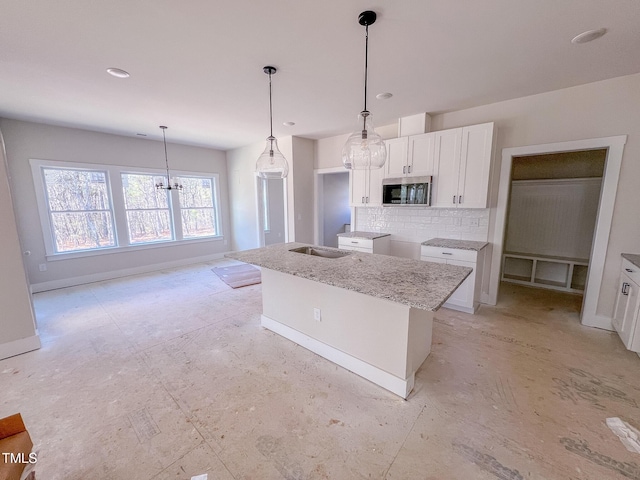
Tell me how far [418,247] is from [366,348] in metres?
2.38

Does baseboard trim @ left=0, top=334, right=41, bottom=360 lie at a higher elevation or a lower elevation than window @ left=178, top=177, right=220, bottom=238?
lower

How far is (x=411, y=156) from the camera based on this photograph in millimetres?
3639

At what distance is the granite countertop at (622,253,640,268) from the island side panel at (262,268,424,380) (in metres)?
2.11

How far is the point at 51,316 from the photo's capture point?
333 centimetres

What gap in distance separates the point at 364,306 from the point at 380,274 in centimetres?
31

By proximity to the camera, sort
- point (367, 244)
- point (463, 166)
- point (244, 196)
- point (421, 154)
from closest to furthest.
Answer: point (463, 166), point (421, 154), point (367, 244), point (244, 196)

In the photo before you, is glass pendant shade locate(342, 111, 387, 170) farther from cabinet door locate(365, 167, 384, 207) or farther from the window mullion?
the window mullion

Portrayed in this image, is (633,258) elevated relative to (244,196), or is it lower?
lower

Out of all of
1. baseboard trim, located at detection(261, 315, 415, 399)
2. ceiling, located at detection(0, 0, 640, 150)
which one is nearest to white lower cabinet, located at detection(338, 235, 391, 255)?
baseboard trim, located at detection(261, 315, 415, 399)

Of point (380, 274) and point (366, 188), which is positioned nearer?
point (380, 274)

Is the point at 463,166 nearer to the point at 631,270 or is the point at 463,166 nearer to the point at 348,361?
the point at 631,270

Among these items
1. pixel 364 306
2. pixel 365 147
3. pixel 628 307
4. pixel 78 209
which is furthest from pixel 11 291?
pixel 628 307

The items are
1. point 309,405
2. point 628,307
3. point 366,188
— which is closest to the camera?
point 309,405

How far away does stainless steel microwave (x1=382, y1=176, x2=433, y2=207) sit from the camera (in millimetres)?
3514
